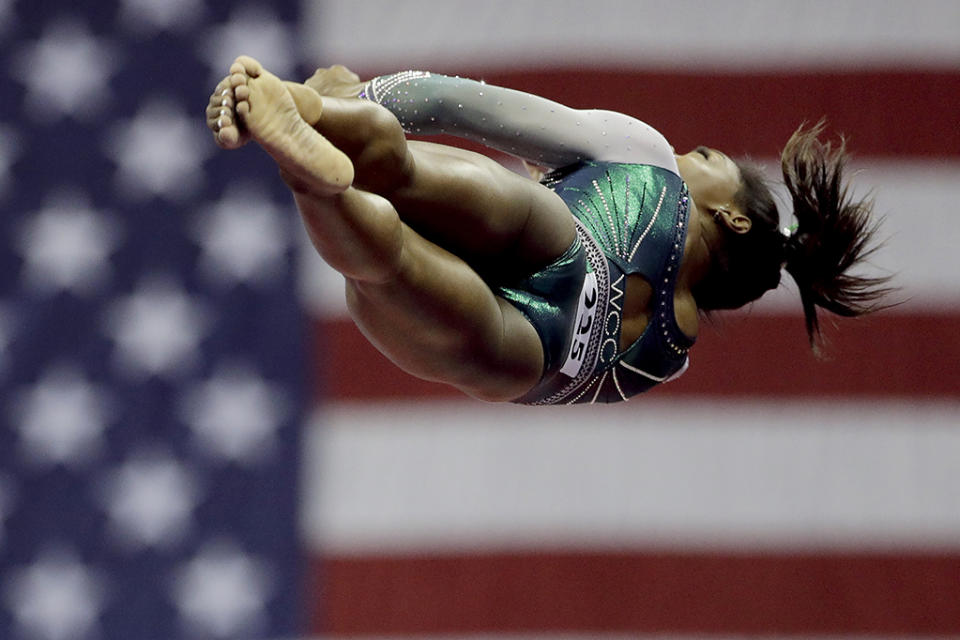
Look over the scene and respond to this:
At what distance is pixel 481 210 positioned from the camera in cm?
173

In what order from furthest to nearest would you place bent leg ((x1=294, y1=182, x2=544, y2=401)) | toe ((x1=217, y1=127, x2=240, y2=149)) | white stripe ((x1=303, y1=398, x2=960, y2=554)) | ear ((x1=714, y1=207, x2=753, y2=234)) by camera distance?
white stripe ((x1=303, y1=398, x2=960, y2=554)) → ear ((x1=714, y1=207, x2=753, y2=234)) → bent leg ((x1=294, y1=182, x2=544, y2=401)) → toe ((x1=217, y1=127, x2=240, y2=149))

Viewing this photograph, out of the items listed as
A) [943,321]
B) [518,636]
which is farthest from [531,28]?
[518,636]

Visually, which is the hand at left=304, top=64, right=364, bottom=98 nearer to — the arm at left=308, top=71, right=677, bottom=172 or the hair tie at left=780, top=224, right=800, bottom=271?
the arm at left=308, top=71, right=677, bottom=172

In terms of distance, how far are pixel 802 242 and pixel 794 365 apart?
133 cm

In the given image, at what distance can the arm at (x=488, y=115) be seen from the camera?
1.91 metres

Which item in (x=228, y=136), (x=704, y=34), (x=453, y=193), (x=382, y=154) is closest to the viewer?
(x=228, y=136)

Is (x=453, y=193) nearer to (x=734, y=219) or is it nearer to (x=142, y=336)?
(x=734, y=219)

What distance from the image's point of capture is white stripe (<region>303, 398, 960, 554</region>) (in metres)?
3.42

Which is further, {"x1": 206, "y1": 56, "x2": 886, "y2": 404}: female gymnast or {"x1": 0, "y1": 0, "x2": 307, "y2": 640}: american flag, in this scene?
{"x1": 0, "y1": 0, "x2": 307, "y2": 640}: american flag

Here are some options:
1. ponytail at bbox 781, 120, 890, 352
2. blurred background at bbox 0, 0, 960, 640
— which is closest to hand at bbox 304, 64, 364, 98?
ponytail at bbox 781, 120, 890, 352

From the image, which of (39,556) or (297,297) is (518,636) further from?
(39,556)

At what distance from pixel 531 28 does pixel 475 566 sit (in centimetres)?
147

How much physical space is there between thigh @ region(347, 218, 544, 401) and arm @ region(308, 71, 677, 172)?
0.83ft

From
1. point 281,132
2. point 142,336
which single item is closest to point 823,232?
point 281,132
